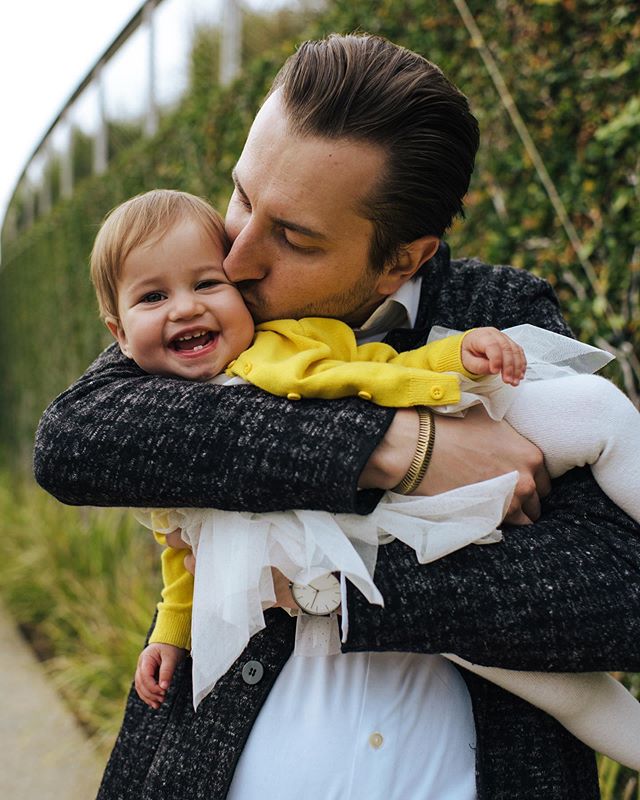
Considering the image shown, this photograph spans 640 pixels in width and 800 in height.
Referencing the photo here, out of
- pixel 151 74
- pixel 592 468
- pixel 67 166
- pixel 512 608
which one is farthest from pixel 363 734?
pixel 67 166

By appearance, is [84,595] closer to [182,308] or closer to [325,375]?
[182,308]

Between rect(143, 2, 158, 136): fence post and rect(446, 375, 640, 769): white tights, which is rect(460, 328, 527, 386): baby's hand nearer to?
rect(446, 375, 640, 769): white tights

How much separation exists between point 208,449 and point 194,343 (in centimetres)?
37

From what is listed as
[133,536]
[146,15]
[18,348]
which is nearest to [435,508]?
[133,536]

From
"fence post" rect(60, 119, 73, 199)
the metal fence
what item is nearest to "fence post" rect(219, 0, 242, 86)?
the metal fence

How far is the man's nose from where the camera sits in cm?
155

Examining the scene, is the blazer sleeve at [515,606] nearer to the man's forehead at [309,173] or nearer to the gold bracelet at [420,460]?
the gold bracelet at [420,460]

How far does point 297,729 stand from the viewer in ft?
4.65

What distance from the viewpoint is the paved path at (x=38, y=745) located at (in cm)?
393

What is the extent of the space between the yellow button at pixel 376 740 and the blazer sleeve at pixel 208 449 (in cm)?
39

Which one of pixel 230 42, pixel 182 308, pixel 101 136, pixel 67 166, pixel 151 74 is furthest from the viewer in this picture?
pixel 67 166

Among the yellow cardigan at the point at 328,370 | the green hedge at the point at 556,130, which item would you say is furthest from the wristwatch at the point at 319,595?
the green hedge at the point at 556,130

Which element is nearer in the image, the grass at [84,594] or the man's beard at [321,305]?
the man's beard at [321,305]

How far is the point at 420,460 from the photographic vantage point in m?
1.35
